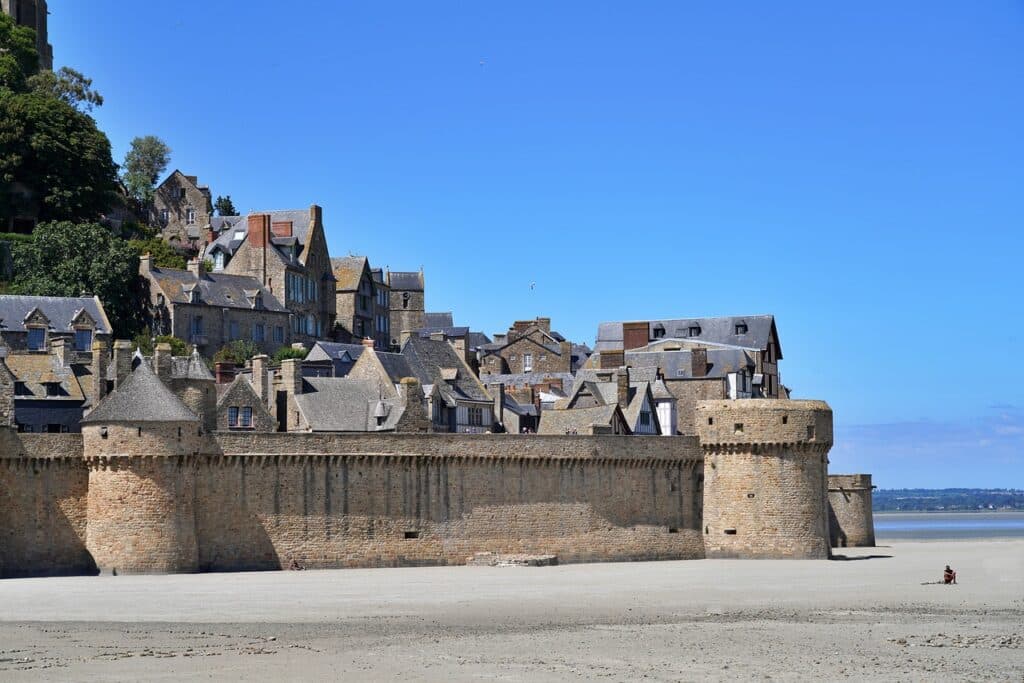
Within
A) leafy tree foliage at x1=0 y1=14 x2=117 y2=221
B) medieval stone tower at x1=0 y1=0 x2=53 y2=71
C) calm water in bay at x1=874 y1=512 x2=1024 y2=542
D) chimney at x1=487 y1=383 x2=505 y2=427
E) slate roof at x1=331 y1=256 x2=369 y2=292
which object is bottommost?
calm water in bay at x1=874 y1=512 x2=1024 y2=542

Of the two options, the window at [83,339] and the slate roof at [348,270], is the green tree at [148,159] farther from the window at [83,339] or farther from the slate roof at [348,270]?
the window at [83,339]

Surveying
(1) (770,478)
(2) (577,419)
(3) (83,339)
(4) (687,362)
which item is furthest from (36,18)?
(1) (770,478)

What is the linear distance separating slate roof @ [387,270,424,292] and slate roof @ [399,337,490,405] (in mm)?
28194

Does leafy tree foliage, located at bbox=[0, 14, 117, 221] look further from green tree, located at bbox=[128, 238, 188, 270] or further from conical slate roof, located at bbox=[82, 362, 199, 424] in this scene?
conical slate roof, located at bbox=[82, 362, 199, 424]

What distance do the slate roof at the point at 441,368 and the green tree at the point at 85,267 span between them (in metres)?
12.6

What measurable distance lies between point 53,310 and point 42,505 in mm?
20557

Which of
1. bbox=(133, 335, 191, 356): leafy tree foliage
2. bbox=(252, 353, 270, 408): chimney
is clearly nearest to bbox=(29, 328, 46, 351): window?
bbox=(133, 335, 191, 356): leafy tree foliage

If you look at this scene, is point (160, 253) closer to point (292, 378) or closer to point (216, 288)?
point (216, 288)

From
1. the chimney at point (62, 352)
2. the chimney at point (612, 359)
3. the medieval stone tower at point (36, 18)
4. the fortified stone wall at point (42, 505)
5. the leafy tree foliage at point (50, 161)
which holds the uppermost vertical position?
the medieval stone tower at point (36, 18)

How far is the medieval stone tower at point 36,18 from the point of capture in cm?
9003

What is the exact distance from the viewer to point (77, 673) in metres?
25.1

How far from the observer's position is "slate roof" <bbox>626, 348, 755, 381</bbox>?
69.2 meters

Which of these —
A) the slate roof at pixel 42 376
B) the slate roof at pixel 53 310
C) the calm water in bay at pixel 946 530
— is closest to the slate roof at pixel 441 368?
the slate roof at pixel 53 310

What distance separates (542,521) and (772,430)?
737 centimetres
